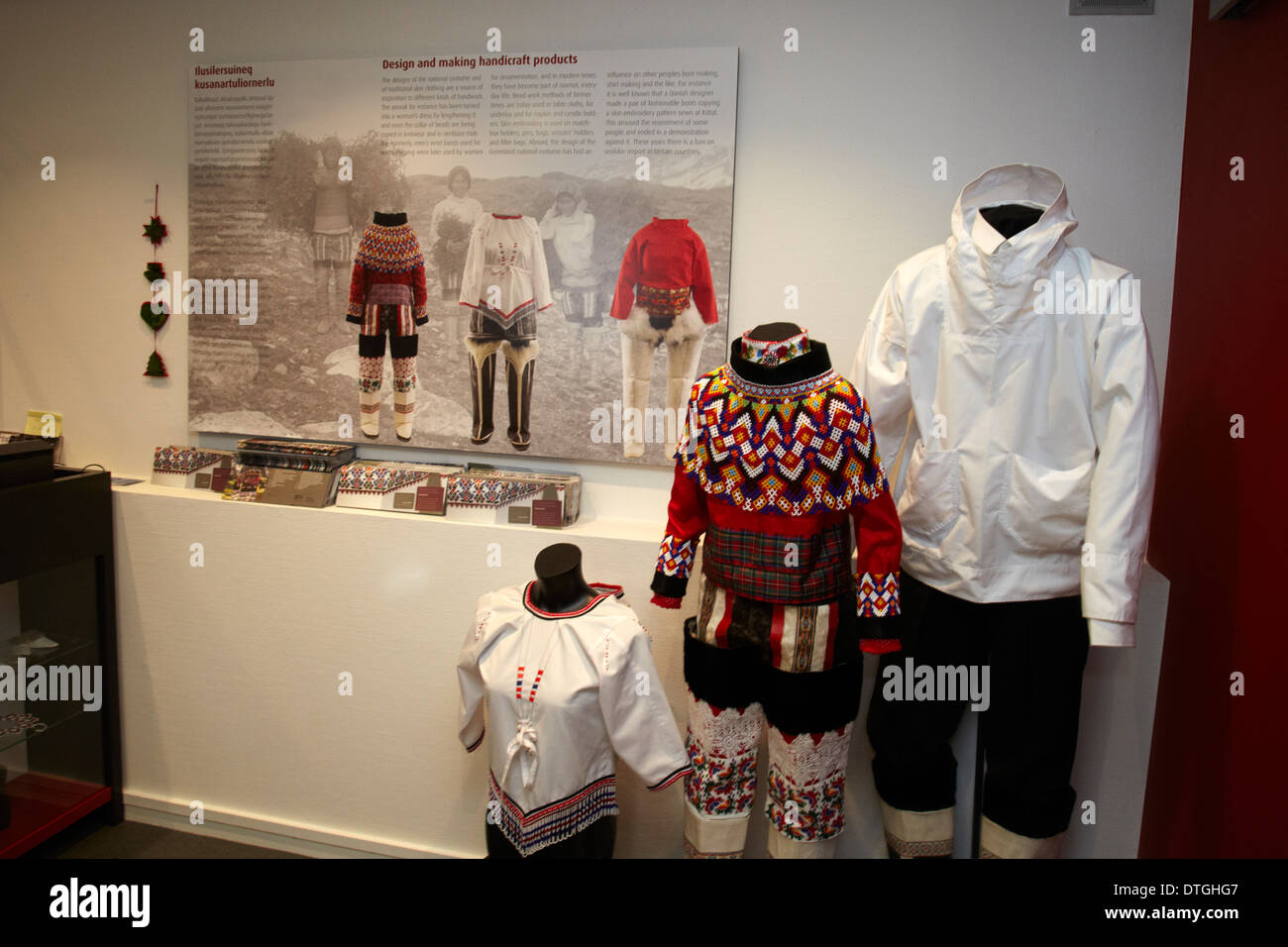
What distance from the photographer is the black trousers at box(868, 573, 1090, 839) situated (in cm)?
189

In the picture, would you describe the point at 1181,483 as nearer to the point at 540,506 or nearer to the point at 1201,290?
the point at 1201,290

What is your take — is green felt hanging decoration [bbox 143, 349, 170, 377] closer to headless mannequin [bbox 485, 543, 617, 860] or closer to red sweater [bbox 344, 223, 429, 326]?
red sweater [bbox 344, 223, 429, 326]

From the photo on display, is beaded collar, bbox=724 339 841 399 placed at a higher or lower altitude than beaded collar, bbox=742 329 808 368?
lower

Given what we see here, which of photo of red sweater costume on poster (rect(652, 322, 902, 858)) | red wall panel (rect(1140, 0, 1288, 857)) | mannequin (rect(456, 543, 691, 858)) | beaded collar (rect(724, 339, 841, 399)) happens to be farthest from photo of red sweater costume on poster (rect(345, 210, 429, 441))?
red wall panel (rect(1140, 0, 1288, 857))

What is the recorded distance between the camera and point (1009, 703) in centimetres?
191

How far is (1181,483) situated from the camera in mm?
2117

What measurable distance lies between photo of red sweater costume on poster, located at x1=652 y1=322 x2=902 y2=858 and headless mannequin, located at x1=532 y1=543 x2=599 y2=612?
19 centimetres

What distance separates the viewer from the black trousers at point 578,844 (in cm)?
195

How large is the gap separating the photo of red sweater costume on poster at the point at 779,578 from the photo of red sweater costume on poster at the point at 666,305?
543 mm

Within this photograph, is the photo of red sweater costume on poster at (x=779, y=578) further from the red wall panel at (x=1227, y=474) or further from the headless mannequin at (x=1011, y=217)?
the red wall panel at (x=1227, y=474)

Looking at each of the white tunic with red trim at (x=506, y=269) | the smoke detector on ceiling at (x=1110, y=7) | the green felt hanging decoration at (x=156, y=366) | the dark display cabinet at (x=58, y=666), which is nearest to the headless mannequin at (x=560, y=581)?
the white tunic with red trim at (x=506, y=269)
